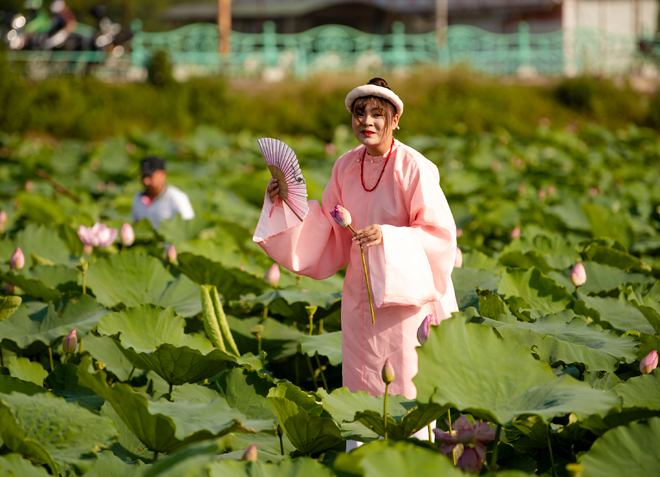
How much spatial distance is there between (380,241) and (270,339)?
80 cm

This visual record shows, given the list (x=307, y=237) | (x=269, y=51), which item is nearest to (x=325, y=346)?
(x=307, y=237)

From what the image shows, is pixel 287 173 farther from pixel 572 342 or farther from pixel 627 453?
pixel 627 453

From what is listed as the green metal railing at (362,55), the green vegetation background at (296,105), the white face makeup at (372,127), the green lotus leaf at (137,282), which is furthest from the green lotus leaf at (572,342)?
the green metal railing at (362,55)

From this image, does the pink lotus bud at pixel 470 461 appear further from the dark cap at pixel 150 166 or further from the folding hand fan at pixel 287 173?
the dark cap at pixel 150 166

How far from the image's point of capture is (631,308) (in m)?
2.08

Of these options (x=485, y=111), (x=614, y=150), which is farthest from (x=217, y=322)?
(x=485, y=111)

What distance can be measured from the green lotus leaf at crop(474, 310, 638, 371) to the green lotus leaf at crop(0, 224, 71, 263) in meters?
2.03

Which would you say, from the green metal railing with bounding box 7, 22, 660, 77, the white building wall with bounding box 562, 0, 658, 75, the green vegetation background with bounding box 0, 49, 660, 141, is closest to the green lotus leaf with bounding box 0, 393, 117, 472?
the green vegetation background with bounding box 0, 49, 660, 141

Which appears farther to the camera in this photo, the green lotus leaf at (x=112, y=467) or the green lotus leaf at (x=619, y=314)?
the green lotus leaf at (x=619, y=314)

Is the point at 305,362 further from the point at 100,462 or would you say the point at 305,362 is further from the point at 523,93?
the point at 523,93

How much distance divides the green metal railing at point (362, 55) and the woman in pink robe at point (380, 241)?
1163cm

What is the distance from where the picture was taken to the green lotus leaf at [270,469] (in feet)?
3.79

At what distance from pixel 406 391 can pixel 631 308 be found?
88cm

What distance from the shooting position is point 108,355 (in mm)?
2062
